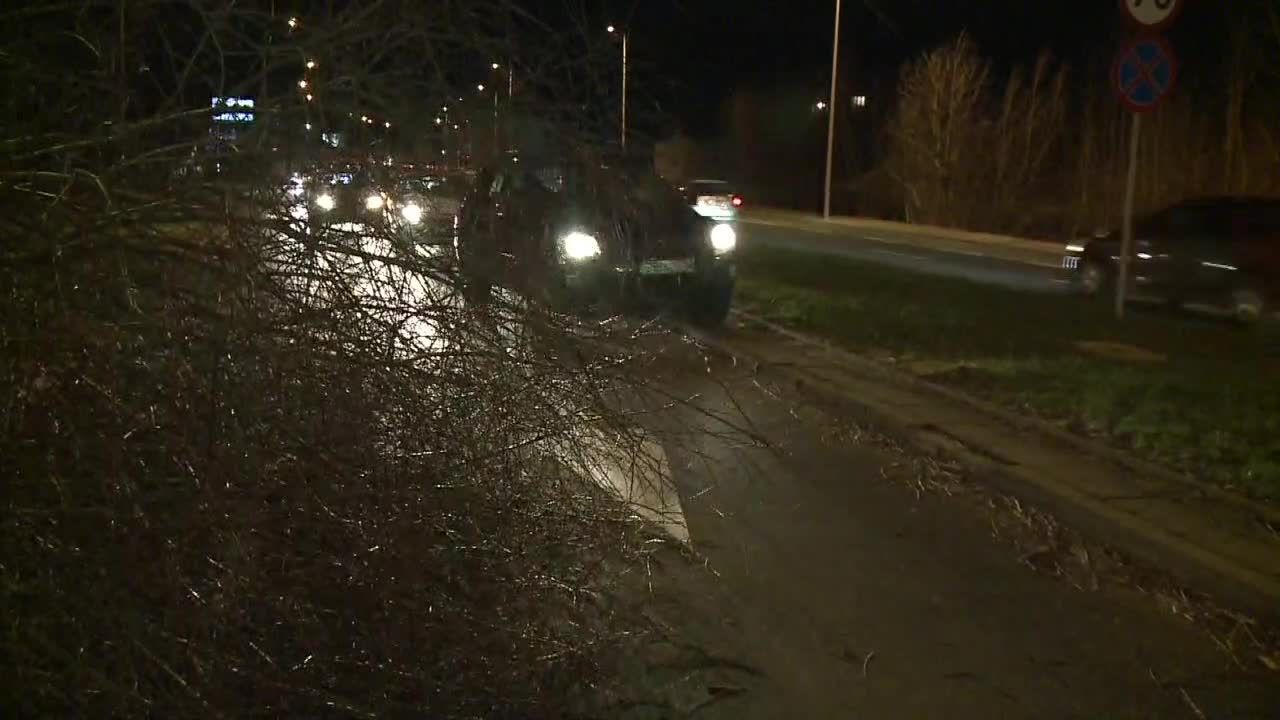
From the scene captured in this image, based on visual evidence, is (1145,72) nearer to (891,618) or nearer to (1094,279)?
(1094,279)

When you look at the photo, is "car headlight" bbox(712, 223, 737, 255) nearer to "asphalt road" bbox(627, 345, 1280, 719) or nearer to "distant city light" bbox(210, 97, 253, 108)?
"asphalt road" bbox(627, 345, 1280, 719)

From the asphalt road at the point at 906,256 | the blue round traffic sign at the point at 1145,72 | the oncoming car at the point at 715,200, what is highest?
the blue round traffic sign at the point at 1145,72

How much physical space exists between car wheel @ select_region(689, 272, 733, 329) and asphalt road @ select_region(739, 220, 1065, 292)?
6.92m

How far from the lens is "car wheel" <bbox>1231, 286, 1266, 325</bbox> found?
14.6m

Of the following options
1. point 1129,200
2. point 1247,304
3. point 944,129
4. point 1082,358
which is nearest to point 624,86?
point 1082,358

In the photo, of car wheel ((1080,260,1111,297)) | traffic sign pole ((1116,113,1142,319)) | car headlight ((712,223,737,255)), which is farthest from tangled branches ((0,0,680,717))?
car wheel ((1080,260,1111,297))

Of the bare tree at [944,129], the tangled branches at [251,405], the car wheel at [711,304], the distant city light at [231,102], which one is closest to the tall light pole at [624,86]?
the tangled branches at [251,405]

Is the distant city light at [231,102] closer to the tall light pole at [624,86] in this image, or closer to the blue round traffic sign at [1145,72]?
the tall light pole at [624,86]

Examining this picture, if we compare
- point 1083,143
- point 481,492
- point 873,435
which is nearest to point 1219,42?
point 1083,143

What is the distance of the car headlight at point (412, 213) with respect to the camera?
13.4ft

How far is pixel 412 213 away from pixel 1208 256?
531 inches

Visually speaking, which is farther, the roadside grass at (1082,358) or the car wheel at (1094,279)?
the car wheel at (1094,279)

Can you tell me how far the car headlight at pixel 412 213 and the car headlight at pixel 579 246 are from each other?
1.79ft

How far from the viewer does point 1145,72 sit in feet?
38.6
